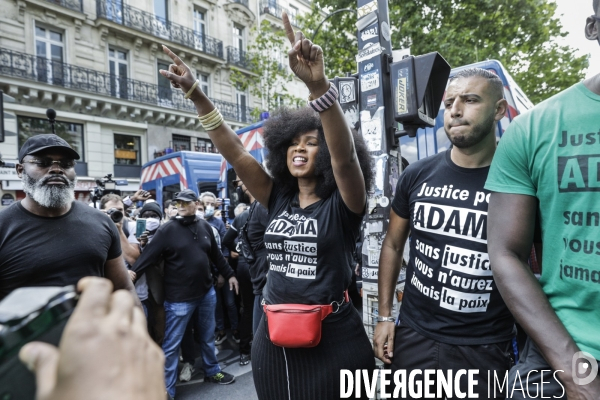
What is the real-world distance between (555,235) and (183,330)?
3670mm

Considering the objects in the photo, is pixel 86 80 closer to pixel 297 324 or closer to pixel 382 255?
pixel 382 255

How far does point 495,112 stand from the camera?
201cm

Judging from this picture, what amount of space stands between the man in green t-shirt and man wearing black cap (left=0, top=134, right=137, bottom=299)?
2.18 meters

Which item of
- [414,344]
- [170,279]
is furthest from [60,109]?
[414,344]

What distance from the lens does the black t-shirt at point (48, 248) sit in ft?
6.97

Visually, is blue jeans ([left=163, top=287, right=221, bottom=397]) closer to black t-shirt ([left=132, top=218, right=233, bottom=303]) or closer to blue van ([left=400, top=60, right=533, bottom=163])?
black t-shirt ([left=132, top=218, right=233, bottom=303])

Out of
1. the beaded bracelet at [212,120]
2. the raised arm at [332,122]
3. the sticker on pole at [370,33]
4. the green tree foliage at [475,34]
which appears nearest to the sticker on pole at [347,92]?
the sticker on pole at [370,33]

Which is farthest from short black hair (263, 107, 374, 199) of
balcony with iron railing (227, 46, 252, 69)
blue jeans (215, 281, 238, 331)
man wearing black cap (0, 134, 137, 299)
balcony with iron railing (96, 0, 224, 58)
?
balcony with iron railing (227, 46, 252, 69)

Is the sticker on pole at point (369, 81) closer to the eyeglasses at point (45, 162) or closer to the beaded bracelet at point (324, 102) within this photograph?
the beaded bracelet at point (324, 102)

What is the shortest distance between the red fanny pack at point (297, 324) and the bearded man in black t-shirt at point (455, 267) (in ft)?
1.67

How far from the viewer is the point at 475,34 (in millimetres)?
11664

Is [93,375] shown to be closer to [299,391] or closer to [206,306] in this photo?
[299,391]

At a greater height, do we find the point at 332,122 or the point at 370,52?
the point at 370,52

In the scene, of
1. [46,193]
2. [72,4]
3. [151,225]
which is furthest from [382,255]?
[72,4]
